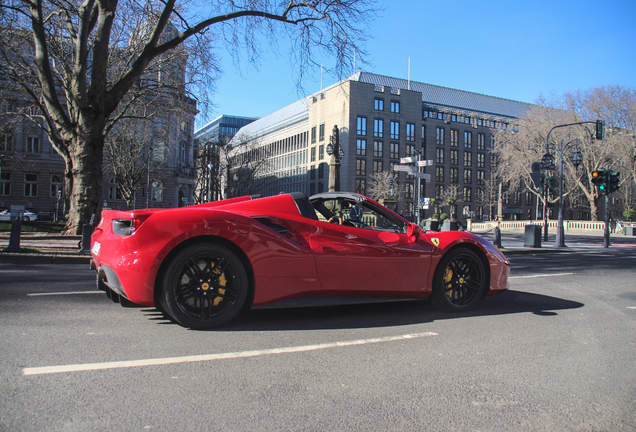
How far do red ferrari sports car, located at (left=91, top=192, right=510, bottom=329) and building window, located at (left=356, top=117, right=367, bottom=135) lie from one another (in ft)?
249

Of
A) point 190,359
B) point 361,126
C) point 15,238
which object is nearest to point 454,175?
point 361,126

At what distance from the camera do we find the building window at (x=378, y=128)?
8038 centimetres

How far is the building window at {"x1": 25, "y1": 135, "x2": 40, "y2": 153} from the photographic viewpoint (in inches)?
2047

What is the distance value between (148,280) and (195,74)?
15.5 metres

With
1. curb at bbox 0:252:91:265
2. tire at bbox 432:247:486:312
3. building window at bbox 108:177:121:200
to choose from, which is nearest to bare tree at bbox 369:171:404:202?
building window at bbox 108:177:121:200

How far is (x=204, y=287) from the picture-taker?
382cm

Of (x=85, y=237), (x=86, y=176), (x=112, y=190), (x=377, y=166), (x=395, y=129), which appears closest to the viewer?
(x=85, y=237)

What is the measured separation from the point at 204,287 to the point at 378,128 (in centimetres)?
Result: 7950

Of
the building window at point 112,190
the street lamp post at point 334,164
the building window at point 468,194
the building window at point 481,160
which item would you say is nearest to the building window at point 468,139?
the building window at point 481,160

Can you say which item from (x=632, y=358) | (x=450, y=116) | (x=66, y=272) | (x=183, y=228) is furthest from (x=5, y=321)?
(x=450, y=116)

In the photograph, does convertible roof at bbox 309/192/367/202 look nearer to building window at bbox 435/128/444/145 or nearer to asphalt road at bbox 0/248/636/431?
asphalt road at bbox 0/248/636/431

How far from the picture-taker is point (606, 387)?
2887mm

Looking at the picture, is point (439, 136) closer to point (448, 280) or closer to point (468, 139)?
point (468, 139)

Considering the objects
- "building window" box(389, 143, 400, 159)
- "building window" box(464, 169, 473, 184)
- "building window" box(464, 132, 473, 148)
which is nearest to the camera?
"building window" box(389, 143, 400, 159)
